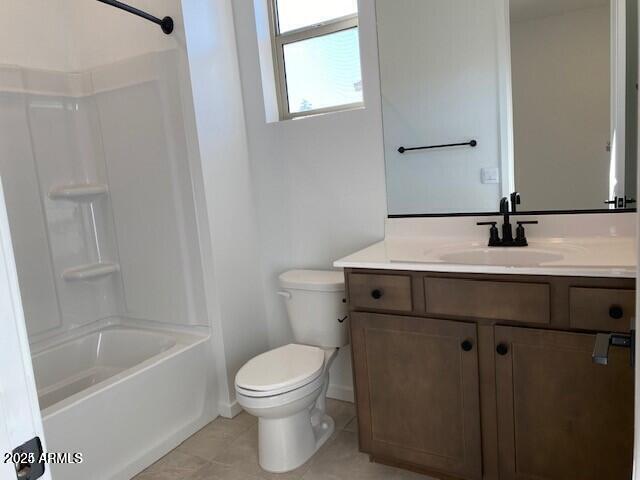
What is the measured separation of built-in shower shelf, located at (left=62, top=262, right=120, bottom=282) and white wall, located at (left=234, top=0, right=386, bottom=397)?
88 cm

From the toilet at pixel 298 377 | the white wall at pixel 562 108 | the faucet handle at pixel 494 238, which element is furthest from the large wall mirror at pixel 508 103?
the toilet at pixel 298 377

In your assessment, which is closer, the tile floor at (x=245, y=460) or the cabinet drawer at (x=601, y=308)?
the cabinet drawer at (x=601, y=308)

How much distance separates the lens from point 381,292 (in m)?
1.77

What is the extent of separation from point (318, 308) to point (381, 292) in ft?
1.80

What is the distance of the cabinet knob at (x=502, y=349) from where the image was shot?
62.0 inches

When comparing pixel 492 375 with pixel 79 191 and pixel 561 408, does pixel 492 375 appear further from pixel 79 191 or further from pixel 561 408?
pixel 79 191

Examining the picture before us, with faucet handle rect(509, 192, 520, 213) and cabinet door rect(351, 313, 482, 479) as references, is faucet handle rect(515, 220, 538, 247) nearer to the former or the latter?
faucet handle rect(509, 192, 520, 213)

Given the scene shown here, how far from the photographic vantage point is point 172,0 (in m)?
2.25

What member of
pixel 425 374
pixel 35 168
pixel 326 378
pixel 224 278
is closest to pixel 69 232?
pixel 35 168

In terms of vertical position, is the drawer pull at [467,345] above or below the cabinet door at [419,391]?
above

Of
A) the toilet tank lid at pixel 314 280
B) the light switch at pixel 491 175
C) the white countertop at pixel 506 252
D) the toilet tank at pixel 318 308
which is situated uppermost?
the light switch at pixel 491 175

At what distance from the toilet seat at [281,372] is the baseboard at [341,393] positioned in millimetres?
493

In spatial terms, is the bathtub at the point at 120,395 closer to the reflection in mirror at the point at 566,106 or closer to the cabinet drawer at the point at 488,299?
the cabinet drawer at the point at 488,299

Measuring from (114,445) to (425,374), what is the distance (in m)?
1.33
